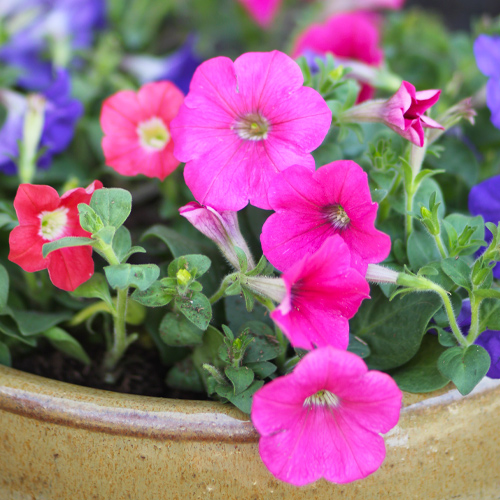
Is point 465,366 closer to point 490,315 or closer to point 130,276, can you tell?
point 490,315

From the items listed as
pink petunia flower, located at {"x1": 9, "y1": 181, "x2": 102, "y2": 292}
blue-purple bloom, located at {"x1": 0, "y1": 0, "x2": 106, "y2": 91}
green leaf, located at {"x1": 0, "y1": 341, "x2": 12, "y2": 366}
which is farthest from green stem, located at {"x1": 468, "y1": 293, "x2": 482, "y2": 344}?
blue-purple bloom, located at {"x1": 0, "y1": 0, "x2": 106, "y2": 91}

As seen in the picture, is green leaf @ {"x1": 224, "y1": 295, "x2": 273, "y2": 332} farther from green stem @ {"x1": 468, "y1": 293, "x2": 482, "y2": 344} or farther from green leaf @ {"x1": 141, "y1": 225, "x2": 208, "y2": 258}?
green stem @ {"x1": 468, "y1": 293, "x2": 482, "y2": 344}

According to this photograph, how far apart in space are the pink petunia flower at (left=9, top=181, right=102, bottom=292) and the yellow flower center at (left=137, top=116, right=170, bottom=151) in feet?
0.41

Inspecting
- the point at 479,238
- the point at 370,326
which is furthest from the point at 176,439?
the point at 479,238

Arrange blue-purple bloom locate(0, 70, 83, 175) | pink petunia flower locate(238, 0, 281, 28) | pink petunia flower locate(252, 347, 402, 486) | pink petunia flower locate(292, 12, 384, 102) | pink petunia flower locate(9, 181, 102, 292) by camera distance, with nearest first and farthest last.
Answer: pink petunia flower locate(252, 347, 402, 486), pink petunia flower locate(9, 181, 102, 292), blue-purple bloom locate(0, 70, 83, 175), pink petunia flower locate(292, 12, 384, 102), pink petunia flower locate(238, 0, 281, 28)

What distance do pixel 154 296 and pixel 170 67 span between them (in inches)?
23.9

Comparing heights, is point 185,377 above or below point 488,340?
below

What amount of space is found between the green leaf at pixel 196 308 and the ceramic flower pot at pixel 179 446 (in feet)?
0.25

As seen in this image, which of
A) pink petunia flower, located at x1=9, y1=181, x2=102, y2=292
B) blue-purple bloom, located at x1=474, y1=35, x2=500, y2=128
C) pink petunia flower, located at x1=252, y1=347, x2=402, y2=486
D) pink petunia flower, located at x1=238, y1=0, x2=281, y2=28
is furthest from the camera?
pink petunia flower, located at x1=238, y1=0, x2=281, y2=28

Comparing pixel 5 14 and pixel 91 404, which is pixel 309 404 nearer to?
pixel 91 404

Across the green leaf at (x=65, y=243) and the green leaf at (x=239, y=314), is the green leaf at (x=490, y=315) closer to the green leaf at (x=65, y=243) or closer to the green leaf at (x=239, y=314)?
the green leaf at (x=239, y=314)

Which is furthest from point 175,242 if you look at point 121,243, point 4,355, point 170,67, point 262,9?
point 262,9

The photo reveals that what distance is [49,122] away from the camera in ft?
2.53

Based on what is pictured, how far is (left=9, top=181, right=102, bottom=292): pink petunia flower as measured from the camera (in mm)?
523
